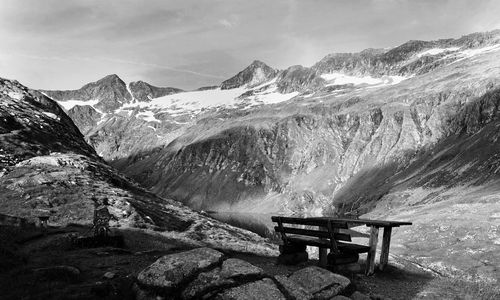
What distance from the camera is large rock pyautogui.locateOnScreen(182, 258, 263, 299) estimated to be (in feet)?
41.9

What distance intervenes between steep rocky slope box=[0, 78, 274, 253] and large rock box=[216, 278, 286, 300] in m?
18.4

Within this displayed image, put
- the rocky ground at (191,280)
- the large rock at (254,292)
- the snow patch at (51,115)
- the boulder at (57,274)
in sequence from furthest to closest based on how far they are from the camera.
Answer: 1. the snow patch at (51,115)
2. the boulder at (57,274)
3. the rocky ground at (191,280)
4. the large rock at (254,292)

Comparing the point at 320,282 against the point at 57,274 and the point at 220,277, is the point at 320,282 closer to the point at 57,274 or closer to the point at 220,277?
the point at 220,277

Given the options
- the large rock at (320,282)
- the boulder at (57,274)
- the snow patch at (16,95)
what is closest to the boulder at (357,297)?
the large rock at (320,282)

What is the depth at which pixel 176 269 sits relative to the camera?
13594mm

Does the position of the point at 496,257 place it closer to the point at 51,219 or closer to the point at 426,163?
the point at 51,219

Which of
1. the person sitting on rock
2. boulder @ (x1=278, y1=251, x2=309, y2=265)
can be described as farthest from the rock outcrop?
the person sitting on rock

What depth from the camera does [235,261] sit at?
14219 mm

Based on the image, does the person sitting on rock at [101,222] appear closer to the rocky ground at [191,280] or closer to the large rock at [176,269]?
the rocky ground at [191,280]

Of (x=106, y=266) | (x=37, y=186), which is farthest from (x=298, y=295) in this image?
(x=37, y=186)

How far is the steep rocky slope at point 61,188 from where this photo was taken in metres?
35.9

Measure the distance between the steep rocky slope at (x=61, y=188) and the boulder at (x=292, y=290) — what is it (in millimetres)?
17661

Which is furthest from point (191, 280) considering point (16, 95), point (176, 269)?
point (16, 95)

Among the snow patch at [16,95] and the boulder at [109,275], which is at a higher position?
the snow patch at [16,95]
